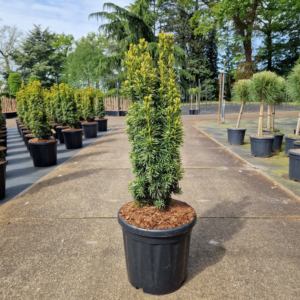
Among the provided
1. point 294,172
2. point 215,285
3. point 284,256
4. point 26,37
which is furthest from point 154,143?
point 26,37

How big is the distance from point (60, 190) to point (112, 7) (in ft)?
68.5

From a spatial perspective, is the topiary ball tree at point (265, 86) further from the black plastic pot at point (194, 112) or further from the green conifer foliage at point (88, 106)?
the black plastic pot at point (194, 112)

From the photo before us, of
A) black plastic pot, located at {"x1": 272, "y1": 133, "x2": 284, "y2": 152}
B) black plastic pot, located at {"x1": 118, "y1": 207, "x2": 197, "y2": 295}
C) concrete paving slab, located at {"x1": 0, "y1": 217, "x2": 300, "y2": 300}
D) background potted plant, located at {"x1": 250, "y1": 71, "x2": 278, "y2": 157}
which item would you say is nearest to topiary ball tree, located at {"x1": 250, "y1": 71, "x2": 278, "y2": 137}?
background potted plant, located at {"x1": 250, "y1": 71, "x2": 278, "y2": 157}

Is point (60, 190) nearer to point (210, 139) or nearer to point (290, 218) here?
point (290, 218)

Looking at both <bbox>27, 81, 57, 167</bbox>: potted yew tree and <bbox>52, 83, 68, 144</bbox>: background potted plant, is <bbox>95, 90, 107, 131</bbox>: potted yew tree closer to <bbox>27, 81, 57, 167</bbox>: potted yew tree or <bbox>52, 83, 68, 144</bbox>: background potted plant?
<bbox>52, 83, 68, 144</bbox>: background potted plant

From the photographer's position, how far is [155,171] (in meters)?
2.20

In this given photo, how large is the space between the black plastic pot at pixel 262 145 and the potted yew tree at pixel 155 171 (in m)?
5.35

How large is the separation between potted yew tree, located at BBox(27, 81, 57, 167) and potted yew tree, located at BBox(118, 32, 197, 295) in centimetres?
464

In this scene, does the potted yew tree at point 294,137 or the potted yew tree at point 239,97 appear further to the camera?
the potted yew tree at point 239,97

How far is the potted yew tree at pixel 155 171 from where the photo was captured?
2.04m

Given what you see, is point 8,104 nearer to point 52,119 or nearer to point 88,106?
point 52,119

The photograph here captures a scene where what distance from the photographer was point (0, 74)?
38.9 metres

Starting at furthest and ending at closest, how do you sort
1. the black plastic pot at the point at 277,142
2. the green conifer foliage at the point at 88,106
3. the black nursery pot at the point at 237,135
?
the green conifer foliage at the point at 88,106, the black nursery pot at the point at 237,135, the black plastic pot at the point at 277,142

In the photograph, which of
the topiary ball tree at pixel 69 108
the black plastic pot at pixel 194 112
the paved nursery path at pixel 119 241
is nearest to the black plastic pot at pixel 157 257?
the paved nursery path at pixel 119 241
